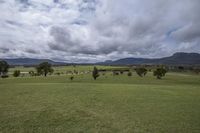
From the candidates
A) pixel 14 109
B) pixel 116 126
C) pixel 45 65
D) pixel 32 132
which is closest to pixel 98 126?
pixel 116 126

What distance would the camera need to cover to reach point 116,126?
37.0 ft

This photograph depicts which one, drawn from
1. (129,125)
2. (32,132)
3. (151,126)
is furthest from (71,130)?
(151,126)

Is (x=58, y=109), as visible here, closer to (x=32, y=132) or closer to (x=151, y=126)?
(x=32, y=132)

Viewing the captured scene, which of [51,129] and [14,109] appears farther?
[14,109]

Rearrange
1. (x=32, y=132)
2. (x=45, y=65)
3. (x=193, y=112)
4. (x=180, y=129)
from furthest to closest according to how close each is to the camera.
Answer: (x=45, y=65) → (x=193, y=112) → (x=180, y=129) → (x=32, y=132)

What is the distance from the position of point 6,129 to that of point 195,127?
11.7 meters

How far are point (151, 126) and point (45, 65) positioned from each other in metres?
97.1

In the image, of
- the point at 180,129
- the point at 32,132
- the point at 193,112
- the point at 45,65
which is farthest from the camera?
the point at 45,65

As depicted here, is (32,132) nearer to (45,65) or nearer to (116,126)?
(116,126)

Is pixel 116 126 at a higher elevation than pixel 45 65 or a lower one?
lower

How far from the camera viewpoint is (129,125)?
11500 mm

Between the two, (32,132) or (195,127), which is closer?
(32,132)

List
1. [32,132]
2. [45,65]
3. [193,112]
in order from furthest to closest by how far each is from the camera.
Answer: [45,65], [193,112], [32,132]

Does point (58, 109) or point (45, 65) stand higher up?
point (45, 65)
